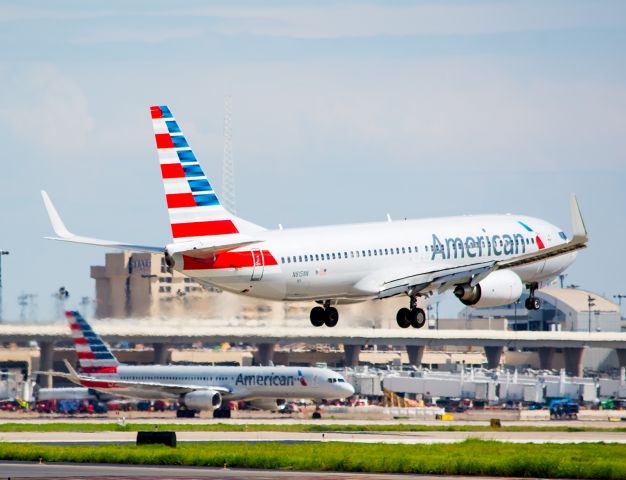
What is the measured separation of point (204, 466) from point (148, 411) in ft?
281

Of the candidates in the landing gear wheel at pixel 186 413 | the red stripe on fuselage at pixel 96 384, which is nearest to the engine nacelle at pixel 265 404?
the landing gear wheel at pixel 186 413

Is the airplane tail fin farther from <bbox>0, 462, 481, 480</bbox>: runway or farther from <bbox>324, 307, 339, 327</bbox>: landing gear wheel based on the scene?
<bbox>0, 462, 481, 480</bbox>: runway

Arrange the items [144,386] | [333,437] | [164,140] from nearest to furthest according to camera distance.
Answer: [164,140], [333,437], [144,386]

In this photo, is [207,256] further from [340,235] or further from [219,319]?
[219,319]

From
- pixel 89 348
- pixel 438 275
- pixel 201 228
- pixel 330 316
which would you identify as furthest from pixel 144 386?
pixel 201 228

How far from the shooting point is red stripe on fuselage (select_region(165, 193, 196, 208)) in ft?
255

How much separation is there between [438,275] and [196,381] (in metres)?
67.3

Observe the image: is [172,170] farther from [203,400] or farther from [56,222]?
[203,400]

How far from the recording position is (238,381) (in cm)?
14700

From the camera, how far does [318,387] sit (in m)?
142

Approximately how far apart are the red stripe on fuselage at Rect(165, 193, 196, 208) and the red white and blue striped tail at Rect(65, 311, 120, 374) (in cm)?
6999

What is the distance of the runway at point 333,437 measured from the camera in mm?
95312

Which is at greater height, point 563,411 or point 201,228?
point 201,228

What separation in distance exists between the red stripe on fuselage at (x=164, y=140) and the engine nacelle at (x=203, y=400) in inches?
2625
